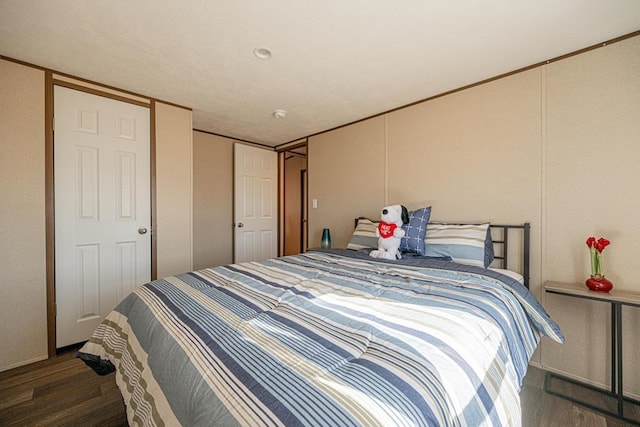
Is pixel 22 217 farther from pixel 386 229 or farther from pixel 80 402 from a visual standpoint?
pixel 386 229

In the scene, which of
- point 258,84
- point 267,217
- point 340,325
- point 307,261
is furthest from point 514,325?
point 267,217

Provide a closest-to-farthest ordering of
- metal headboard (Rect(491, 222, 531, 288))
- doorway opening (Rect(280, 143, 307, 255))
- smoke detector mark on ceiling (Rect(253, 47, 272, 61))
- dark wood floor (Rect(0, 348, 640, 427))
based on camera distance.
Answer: dark wood floor (Rect(0, 348, 640, 427)) → smoke detector mark on ceiling (Rect(253, 47, 272, 61)) → metal headboard (Rect(491, 222, 531, 288)) → doorway opening (Rect(280, 143, 307, 255))

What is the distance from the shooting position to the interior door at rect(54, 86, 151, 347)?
6.96ft

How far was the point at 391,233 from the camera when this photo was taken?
210cm

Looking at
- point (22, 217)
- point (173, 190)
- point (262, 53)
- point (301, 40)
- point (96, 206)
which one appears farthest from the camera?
point (173, 190)

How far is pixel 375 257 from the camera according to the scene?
206 cm

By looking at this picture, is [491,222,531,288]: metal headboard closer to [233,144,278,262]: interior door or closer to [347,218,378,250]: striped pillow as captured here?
[347,218,378,250]: striped pillow

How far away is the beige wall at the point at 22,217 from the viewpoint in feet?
6.14

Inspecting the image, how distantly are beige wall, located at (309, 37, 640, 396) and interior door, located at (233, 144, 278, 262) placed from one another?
231 centimetres

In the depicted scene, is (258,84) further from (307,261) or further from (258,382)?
(258,382)

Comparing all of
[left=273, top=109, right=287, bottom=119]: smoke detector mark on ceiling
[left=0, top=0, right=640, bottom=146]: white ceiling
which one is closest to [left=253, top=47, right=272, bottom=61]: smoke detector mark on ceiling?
[left=0, top=0, right=640, bottom=146]: white ceiling

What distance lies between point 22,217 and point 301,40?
2.42 metres

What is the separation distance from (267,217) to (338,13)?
3.07 metres

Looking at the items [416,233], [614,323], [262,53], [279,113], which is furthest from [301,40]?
[614,323]
